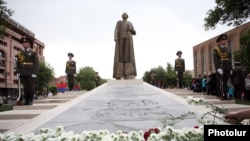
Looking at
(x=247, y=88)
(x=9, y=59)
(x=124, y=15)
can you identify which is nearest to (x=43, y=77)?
(x=9, y=59)

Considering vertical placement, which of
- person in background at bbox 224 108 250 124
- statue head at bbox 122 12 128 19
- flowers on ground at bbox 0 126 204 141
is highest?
statue head at bbox 122 12 128 19

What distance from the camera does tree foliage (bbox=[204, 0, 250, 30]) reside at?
84.3 ft

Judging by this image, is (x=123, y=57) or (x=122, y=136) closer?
(x=122, y=136)

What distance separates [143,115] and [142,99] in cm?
212

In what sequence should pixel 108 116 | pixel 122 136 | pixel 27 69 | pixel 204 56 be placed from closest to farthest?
pixel 122 136, pixel 108 116, pixel 27 69, pixel 204 56

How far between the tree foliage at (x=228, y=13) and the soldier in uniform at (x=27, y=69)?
19.3 metres

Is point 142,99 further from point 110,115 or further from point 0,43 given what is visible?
point 0,43

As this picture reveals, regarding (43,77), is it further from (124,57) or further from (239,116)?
(239,116)

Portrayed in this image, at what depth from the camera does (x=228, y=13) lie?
2655 centimetres

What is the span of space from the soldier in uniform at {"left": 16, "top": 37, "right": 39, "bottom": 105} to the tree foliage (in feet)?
63.4

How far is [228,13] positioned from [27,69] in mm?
20444

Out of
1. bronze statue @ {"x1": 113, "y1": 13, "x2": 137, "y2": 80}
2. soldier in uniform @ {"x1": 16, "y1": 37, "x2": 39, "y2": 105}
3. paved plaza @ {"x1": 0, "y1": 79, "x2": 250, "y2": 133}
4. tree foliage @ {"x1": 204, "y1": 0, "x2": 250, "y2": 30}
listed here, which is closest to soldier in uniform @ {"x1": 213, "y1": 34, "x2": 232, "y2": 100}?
paved plaza @ {"x1": 0, "y1": 79, "x2": 250, "y2": 133}

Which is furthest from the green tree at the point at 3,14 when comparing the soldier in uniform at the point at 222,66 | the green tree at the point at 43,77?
the green tree at the point at 43,77

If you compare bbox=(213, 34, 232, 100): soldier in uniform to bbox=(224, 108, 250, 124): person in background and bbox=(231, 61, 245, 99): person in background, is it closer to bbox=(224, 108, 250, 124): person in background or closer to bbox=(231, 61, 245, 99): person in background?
bbox=(231, 61, 245, 99): person in background
